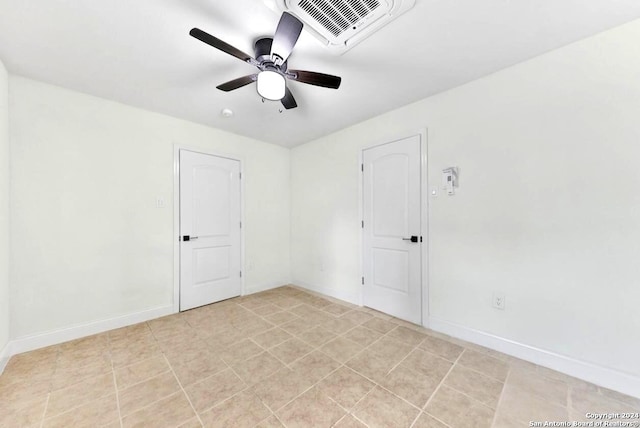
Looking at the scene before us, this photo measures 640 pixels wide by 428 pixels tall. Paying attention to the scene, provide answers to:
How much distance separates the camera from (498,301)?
7.03 feet

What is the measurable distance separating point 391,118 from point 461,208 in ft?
4.39

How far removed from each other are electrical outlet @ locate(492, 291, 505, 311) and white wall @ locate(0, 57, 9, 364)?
Result: 4091 millimetres

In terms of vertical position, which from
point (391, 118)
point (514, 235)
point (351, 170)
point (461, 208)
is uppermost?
point (391, 118)

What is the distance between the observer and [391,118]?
292 centimetres

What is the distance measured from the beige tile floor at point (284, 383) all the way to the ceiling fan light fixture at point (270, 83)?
6.98ft

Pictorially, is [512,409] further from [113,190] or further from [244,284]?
[113,190]

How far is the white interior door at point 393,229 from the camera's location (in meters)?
2.70

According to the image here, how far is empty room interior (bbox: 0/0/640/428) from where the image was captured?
5.08ft

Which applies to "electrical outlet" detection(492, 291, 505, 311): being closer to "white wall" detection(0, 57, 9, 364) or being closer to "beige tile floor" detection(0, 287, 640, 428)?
"beige tile floor" detection(0, 287, 640, 428)

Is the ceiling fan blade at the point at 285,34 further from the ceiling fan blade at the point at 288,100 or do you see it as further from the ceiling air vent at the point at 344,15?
the ceiling fan blade at the point at 288,100

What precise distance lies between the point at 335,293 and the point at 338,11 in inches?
125

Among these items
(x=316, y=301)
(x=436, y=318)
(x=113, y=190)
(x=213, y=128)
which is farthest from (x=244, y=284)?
(x=436, y=318)

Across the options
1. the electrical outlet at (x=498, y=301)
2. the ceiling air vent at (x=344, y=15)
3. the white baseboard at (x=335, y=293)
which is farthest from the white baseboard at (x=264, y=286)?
the ceiling air vent at (x=344, y=15)

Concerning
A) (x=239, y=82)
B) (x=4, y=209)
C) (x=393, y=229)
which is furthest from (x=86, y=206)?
(x=393, y=229)
